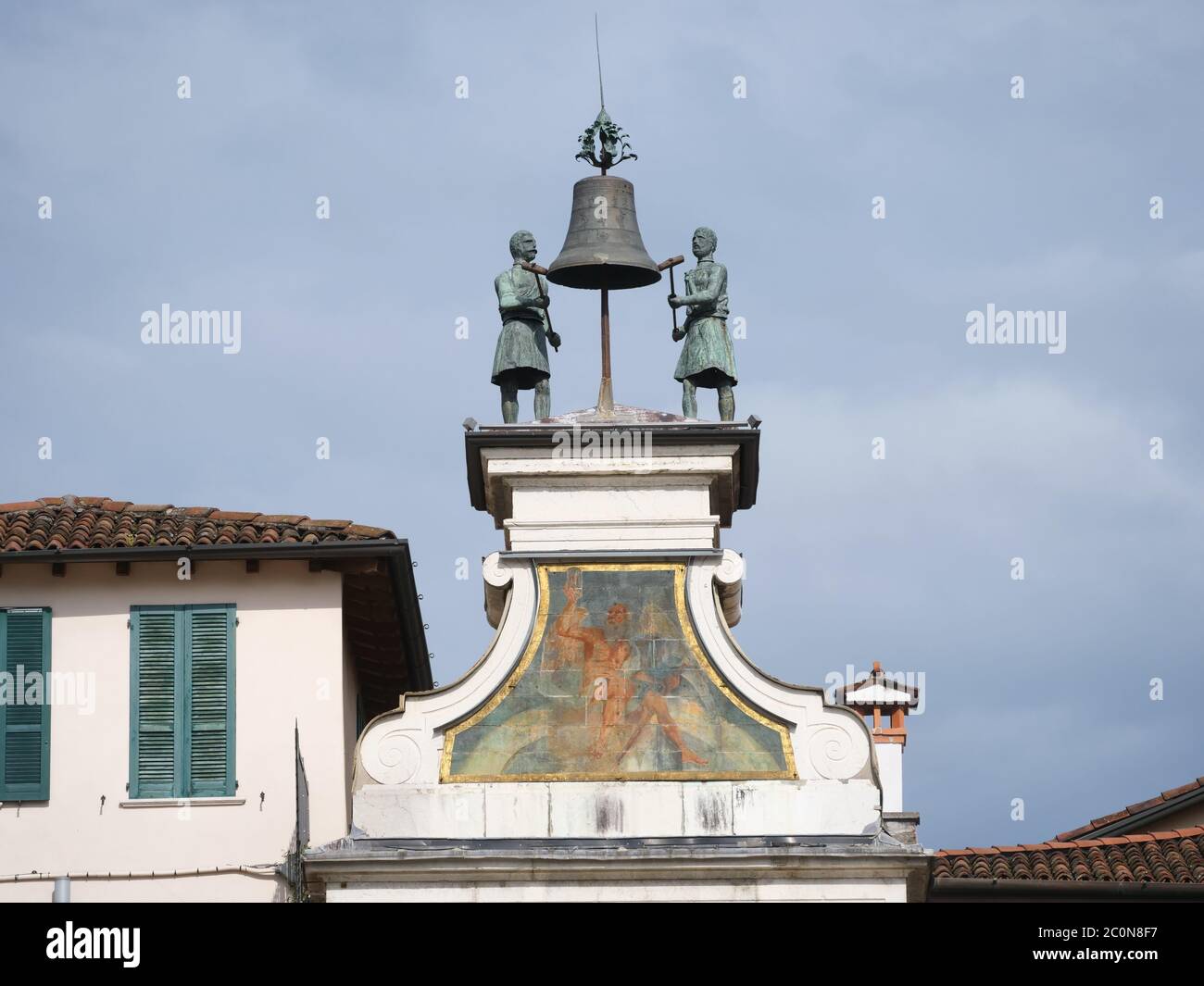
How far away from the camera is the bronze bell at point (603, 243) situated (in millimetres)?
29234

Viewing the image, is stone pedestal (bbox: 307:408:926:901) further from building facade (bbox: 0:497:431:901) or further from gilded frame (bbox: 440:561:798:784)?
building facade (bbox: 0:497:431:901)

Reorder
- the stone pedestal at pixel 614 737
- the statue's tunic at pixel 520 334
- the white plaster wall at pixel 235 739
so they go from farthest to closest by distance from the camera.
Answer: the statue's tunic at pixel 520 334, the white plaster wall at pixel 235 739, the stone pedestal at pixel 614 737

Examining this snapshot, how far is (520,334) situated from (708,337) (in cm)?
178

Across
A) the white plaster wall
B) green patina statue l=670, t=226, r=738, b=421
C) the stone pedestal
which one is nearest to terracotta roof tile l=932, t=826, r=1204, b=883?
the stone pedestal

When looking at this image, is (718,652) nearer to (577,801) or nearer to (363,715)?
(577,801)

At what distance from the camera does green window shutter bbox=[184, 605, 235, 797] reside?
28641mm

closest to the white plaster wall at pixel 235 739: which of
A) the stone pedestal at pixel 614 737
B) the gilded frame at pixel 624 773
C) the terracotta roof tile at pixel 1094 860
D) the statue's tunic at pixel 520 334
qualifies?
the stone pedestal at pixel 614 737

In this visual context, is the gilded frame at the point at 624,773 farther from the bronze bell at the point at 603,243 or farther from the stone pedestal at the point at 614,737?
the bronze bell at the point at 603,243

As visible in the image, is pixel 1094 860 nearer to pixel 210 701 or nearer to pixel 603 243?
pixel 603 243

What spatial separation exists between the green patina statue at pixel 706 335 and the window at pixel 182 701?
16.1 feet

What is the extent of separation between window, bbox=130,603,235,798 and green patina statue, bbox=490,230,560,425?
11.2ft

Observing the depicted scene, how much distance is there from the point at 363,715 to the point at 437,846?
20.1 ft

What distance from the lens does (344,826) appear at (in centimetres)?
2877
